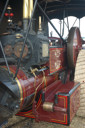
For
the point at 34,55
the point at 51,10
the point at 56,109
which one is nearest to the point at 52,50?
the point at 34,55

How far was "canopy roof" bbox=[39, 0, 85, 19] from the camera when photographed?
429 cm

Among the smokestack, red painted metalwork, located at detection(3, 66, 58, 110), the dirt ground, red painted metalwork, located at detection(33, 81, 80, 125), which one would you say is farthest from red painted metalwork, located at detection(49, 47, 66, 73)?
the dirt ground

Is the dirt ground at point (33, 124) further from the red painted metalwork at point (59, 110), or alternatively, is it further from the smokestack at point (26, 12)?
the smokestack at point (26, 12)

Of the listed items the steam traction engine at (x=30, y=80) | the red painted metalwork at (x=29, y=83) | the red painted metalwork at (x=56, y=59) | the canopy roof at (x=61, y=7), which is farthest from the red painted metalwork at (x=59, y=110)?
the canopy roof at (x=61, y=7)

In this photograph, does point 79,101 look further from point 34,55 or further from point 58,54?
point 34,55

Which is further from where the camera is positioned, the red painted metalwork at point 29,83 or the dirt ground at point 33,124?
the dirt ground at point 33,124

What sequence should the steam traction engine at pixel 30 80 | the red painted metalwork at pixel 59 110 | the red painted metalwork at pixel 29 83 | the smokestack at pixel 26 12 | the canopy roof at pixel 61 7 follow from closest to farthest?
the steam traction engine at pixel 30 80, the red painted metalwork at pixel 29 83, the red painted metalwork at pixel 59 110, the smokestack at pixel 26 12, the canopy roof at pixel 61 7

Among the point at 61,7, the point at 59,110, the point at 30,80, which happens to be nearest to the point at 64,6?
the point at 61,7

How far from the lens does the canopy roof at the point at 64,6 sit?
4.29 m

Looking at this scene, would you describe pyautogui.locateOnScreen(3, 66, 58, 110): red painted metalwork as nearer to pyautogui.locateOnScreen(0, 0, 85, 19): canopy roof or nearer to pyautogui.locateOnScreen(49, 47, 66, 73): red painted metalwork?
pyautogui.locateOnScreen(49, 47, 66, 73): red painted metalwork

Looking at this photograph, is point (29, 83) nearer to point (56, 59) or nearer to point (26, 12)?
point (56, 59)

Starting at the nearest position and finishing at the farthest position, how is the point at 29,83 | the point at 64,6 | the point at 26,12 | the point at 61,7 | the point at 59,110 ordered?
the point at 29,83 < the point at 59,110 < the point at 26,12 < the point at 64,6 < the point at 61,7

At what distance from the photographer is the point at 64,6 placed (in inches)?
160

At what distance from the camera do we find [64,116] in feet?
8.04
